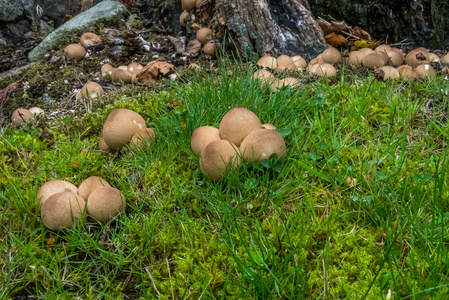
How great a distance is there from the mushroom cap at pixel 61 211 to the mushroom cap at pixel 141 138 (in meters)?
0.70

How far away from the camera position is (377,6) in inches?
200

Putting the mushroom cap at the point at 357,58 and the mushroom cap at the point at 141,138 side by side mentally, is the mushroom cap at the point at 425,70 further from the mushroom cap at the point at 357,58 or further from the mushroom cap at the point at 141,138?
the mushroom cap at the point at 141,138

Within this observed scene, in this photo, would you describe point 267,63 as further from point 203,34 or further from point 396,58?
point 396,58

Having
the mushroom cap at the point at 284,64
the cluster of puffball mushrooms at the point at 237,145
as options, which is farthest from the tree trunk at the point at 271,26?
the cluster of puffball mushrooms at the point at 237,145

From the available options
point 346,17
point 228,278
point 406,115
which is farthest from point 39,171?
point 346,17

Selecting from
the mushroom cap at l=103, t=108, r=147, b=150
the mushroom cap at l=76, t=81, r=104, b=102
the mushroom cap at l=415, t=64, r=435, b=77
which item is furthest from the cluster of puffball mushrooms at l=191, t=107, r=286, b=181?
the mushroom cap at l=415, t=64, r=435, b=77

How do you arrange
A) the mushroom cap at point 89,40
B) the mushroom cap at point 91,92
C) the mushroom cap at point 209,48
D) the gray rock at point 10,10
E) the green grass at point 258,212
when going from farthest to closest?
the gray rock at point 10,10 < the mushroom cap at point 89,40 < the mushroom cap at point 209,48 < the mushroom cap at point 91,92 < the green grass at point 258,212

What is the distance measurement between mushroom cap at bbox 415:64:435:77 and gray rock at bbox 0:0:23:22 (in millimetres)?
7055

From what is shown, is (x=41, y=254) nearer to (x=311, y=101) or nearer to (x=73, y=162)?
(x=73, y=162)

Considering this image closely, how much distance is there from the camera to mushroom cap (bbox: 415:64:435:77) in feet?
12.1

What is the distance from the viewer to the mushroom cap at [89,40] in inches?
Result: 211

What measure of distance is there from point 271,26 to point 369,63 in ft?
4.30

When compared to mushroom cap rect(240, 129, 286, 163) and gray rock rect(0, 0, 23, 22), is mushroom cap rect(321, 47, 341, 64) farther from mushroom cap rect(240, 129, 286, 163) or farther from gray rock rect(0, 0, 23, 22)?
gray rock rect(0, 0, 23, 22)

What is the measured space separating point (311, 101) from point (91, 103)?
226 centimetres
